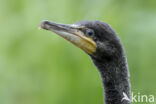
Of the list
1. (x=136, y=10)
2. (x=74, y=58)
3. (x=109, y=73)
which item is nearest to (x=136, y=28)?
(x=136, y=10)

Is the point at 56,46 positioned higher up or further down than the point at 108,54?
higher up

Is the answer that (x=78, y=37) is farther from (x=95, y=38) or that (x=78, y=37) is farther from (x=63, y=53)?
(x=63, y=53)

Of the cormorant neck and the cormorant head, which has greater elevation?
the cormorant head

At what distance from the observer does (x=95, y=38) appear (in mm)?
3449

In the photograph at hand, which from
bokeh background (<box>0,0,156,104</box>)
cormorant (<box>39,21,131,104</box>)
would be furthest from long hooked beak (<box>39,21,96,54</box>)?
bokeh background (<box>0,0,156,104</box>)

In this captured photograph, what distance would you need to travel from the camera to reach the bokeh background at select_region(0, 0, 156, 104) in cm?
505

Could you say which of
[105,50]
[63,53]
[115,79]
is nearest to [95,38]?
[105,50]

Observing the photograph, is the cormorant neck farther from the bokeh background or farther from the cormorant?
the bokeh background

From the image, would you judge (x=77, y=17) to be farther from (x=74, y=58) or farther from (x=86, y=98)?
(x=86, y=98)

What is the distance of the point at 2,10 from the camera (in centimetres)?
575

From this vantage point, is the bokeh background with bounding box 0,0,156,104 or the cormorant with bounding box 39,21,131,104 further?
the bokeh background with bounding box 0,0,156,104

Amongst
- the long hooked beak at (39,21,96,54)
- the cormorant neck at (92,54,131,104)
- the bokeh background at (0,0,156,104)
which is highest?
the bokeh background at (0,0,156,104)

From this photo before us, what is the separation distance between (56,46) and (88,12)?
0.44 meters

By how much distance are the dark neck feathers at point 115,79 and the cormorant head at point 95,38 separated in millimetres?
50
